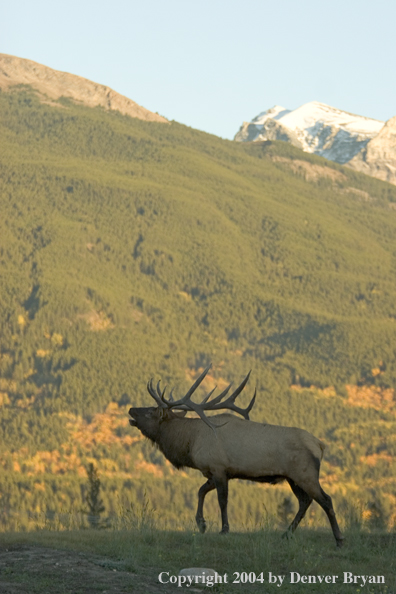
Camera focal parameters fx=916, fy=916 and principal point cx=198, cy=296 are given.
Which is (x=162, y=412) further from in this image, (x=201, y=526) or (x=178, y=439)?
(x=201, y=526)

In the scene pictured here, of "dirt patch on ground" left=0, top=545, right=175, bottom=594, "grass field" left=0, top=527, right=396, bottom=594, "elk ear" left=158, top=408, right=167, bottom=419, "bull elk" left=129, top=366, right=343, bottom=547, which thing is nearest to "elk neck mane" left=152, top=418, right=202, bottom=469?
"bull elk" left=129, top=366, right=343, bottom=547

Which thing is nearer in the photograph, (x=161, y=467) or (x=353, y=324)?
(x=161, y=467)

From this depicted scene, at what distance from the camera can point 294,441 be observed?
13602 mm

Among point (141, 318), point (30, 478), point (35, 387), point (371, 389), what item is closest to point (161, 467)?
point (30, 478)

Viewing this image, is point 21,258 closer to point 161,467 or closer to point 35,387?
point 35,387

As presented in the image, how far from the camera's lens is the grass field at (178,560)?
10234mm

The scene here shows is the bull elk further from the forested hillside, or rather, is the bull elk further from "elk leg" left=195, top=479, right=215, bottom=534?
the forested hillside

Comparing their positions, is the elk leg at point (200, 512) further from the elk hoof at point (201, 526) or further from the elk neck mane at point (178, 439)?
the elk neck mane at point (178, 439)

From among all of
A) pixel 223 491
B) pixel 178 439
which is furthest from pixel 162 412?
pixel 223 491

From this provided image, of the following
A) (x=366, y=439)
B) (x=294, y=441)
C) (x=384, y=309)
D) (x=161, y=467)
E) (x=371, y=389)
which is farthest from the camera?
(x=384, y=309)

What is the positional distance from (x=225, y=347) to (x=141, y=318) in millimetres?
17703

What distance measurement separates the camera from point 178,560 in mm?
11742

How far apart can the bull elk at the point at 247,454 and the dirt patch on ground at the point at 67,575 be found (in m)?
3.13

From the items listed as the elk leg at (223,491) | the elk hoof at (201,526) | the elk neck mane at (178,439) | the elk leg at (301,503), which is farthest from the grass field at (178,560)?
the elk neck mane at (178,439)
